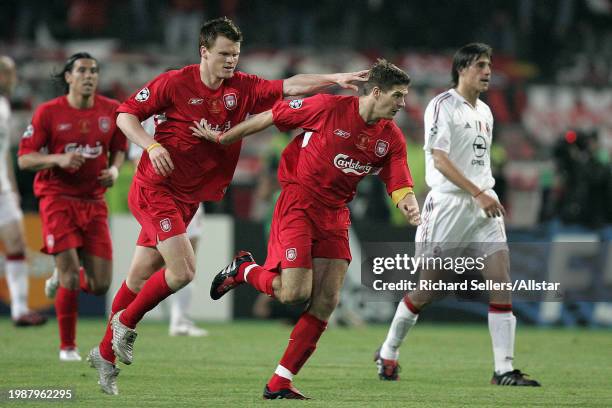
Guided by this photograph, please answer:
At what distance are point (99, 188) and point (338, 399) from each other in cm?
346

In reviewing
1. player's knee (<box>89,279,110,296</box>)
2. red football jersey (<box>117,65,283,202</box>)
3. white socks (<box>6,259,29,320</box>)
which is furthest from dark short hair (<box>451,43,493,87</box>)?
white socks (<box>6,259,29,320</box>)

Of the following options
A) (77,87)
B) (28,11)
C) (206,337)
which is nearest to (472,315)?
(206,337)

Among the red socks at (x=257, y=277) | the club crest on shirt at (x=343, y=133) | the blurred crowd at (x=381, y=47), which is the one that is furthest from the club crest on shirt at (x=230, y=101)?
the blurred crowd at (x=381, y=47)

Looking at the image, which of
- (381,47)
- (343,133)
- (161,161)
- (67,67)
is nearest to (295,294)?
→ (343,133)

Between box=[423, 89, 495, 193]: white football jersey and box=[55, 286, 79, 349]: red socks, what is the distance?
315cm

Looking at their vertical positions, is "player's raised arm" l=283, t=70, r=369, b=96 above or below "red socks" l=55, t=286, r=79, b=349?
above

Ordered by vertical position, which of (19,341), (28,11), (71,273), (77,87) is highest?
(28,11)

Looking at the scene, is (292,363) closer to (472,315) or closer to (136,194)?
(136,194)

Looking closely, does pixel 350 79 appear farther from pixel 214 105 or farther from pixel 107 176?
pixel 107 176

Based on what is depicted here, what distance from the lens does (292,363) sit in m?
7.32

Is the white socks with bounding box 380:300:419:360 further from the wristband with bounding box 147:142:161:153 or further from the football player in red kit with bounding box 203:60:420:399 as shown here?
the wristband with bounding box 147:142:161:153

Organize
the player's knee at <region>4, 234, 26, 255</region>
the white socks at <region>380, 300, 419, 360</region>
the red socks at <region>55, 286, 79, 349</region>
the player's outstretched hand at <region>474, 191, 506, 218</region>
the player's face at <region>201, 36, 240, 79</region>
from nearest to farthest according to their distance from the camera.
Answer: the player's face at <region>201, 36, 240, 79</region> < the player's outstretched hand at <region>474, 191, 506, 218</region> < the white socks at <region>380, 300, 419, 360</region> < the red socks at <region>55, 286, 79, 349</region> < the player's knee at <region>4, 234, 26, 255</region>

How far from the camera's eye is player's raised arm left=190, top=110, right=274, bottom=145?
7324 mm

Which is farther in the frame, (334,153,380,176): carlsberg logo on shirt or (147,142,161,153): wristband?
(334,153,380,176): carlsberg logo on shirt
